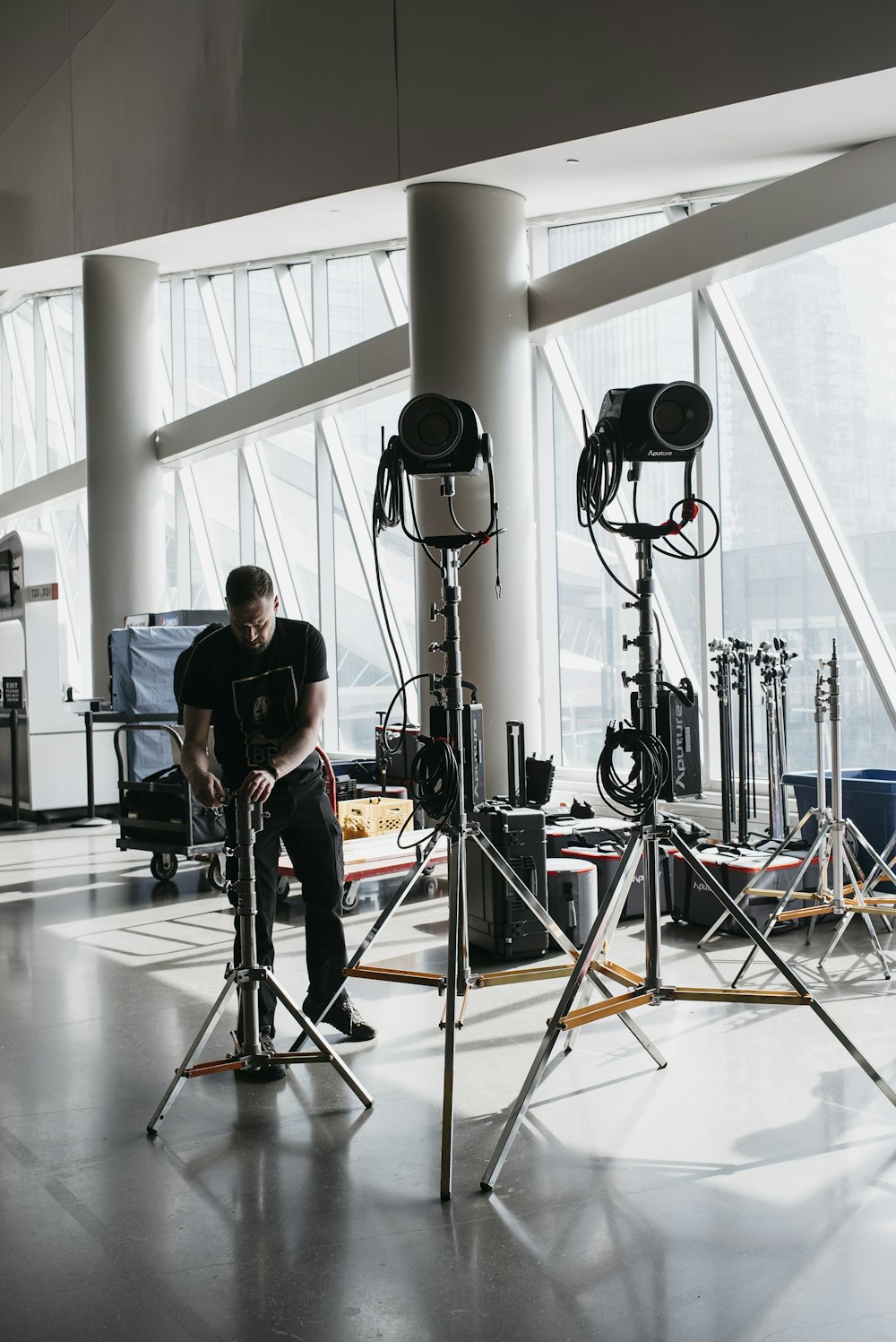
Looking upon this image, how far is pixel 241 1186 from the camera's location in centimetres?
288

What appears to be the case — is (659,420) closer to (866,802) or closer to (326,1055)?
(326,1055)

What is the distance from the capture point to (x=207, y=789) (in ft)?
11.1

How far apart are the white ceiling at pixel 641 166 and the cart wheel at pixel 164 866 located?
413 centimetres

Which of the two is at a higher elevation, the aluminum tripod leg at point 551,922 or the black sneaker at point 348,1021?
the aluminum tripod leg at point 551,922

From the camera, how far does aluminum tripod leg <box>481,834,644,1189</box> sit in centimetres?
286

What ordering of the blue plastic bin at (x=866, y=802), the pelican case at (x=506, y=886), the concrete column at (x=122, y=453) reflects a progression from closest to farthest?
the pelican case at (x=506, y=886)
the blue plastic bin at (x=866, y=802)
the concrete column at (x=122, y=453)

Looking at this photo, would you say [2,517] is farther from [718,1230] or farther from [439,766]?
[718,1230]

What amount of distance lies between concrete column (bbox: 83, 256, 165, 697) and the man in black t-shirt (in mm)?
7370

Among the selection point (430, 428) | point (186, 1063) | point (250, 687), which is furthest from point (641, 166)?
A: point (186, 1063)

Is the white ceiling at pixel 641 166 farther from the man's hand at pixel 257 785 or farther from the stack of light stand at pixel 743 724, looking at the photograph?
the man's hand at pixel 257 785

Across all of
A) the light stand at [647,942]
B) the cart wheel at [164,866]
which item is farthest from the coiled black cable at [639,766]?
the cart wheel at [164,866]

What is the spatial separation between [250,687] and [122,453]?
310 inches

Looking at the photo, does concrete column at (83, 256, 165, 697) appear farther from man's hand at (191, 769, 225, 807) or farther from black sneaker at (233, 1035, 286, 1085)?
man's hand at (191, 769, 225, 807)

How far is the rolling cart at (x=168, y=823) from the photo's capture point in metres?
6.59
